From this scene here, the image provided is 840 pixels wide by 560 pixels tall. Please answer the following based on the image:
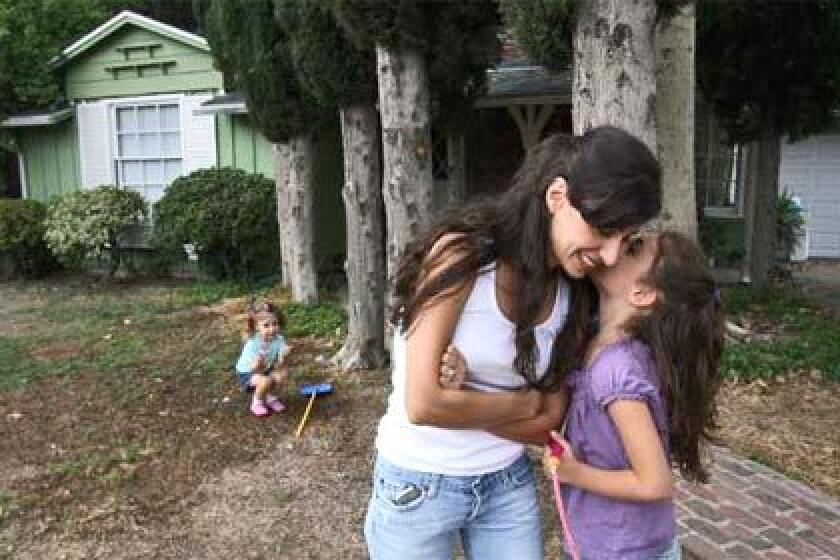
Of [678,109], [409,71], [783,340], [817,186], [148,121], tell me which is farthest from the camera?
[817,186]

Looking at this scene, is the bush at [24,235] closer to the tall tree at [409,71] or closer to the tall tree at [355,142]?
the tall tree at [355,142]

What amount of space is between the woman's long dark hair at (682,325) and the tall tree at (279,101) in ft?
19.7

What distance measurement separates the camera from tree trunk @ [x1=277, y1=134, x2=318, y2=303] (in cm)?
902

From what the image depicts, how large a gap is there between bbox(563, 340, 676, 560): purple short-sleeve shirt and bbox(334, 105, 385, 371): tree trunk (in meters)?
4.67

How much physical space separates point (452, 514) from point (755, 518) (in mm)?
2541

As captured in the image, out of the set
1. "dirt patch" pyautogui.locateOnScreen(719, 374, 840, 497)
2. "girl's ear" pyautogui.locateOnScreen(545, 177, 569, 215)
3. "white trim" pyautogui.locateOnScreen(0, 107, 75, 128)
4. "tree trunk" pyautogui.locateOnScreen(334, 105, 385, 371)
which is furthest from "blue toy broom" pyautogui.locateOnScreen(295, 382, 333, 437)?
"white trim" pyautogui.locateOnScreen(0, 107, 75, 128)

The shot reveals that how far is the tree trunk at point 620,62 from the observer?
3.84 metres

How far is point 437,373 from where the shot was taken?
5.39 feet

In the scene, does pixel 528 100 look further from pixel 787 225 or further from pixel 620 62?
pixel 620 62

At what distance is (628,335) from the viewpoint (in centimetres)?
177

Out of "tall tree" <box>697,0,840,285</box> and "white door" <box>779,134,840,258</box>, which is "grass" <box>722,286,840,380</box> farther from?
"white door" <box>779,134,840,258</box>

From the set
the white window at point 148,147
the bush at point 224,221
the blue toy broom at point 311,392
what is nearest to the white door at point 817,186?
the bush at point 224,221

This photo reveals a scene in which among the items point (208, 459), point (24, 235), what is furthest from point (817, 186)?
point (208, 459)

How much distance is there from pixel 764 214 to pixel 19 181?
41.2 ft
